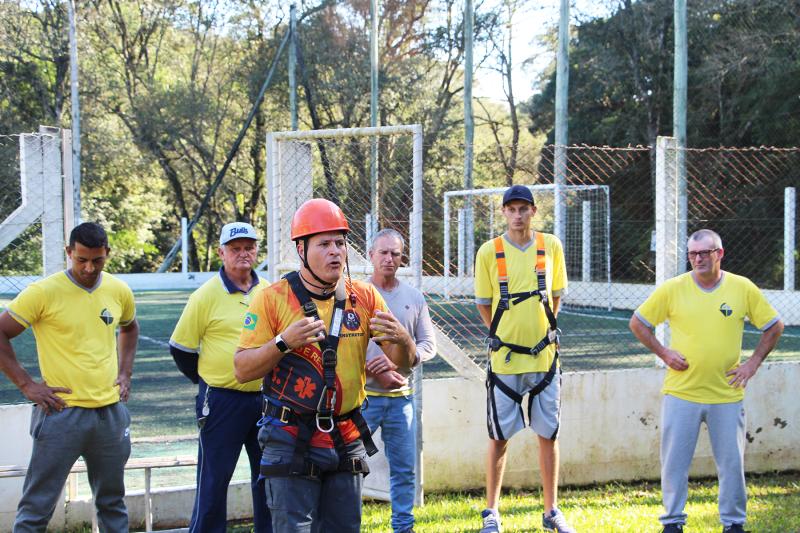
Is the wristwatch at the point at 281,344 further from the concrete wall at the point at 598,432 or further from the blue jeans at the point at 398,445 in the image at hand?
the concrete wall at the point at 598,432

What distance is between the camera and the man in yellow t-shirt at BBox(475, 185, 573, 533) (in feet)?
19.9

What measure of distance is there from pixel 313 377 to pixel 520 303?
109 inches

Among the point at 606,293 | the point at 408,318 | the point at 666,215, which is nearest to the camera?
the point at 408,318

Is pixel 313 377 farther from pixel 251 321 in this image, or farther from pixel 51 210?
pixel 51 210

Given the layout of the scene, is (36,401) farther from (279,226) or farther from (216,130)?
(216,130)

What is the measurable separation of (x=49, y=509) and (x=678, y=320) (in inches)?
155

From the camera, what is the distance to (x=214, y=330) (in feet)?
17.4

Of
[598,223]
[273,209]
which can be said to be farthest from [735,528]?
[598,223]

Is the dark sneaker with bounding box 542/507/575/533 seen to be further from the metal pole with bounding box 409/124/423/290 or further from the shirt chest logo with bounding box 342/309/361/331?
the shirt chest logo with bounding box 342/309/361/331

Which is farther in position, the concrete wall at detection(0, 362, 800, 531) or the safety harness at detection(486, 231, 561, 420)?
the concrete wall at detection(0, 362, 800, 531)

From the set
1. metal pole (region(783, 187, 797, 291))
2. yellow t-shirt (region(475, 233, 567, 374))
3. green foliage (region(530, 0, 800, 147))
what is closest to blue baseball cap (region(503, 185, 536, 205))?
yellow t-shirt (region(475, 233, 567, 374))

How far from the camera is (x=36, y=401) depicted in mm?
4984

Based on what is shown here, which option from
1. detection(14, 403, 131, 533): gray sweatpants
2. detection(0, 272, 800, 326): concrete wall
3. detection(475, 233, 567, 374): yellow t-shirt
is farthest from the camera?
detection(0, 272, 800, 326): concrete wall

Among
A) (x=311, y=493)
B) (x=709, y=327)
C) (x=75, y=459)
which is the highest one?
(x=709, y=327)
